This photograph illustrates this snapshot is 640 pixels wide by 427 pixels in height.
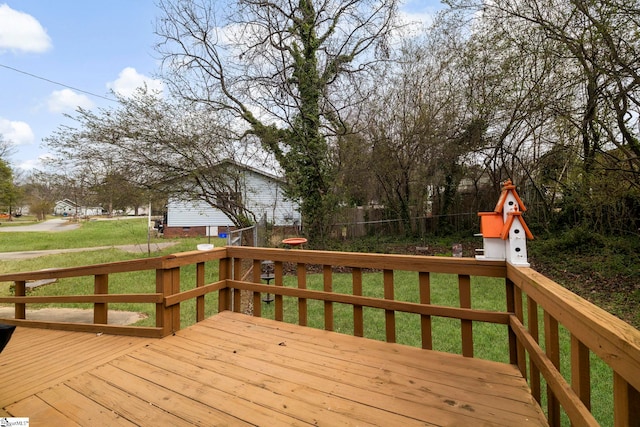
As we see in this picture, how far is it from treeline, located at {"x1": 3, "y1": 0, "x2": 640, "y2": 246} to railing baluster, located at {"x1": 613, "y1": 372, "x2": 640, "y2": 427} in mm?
6841

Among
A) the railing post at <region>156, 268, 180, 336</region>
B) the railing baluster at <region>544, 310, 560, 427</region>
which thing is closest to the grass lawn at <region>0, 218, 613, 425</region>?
the railing baluster at <region>544, 310, 560, 427</region>

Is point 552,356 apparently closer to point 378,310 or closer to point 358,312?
point 358,312

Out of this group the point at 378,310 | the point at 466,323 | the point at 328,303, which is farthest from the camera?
the point at 378,310

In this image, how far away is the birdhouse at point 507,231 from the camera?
194cm

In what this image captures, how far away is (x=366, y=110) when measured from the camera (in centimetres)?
916

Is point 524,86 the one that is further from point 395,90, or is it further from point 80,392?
point 80,392

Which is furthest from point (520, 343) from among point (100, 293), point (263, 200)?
point (263, 200)

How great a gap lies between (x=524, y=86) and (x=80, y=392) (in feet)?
30.3

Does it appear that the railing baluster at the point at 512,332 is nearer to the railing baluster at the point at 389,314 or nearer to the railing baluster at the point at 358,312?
the railing baluster at the point at 389,314

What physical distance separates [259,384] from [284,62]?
302 inches

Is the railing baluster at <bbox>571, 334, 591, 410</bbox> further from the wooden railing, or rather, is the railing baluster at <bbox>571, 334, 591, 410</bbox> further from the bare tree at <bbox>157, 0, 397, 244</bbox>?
the bare tree at <bbox>157, 0, 397, 244</bbox>

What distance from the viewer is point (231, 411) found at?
4.95 ft

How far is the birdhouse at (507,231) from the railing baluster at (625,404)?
3.75 ft

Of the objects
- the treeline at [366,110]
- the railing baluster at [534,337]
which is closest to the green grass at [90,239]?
the treeline at [366,110]
